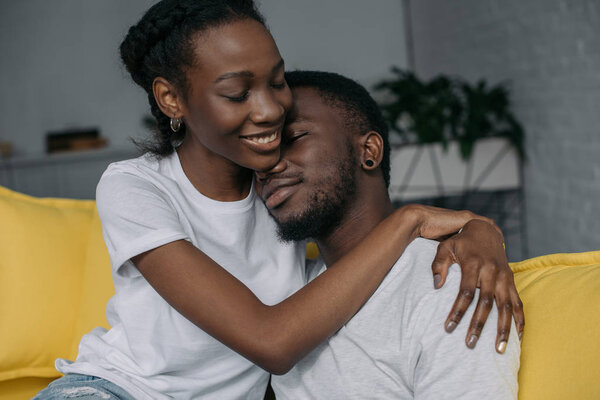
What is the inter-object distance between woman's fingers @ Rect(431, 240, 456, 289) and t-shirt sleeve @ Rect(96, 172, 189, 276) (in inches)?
19.0

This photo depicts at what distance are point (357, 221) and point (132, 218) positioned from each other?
0.51m

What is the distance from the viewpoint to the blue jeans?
4.00ft

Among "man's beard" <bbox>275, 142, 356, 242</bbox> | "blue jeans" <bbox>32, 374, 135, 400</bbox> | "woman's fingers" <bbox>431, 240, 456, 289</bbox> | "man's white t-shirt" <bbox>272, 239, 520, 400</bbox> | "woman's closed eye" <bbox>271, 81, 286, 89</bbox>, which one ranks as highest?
"woman's closed eye" <bbox>271, 81, 286, 89</bbox>

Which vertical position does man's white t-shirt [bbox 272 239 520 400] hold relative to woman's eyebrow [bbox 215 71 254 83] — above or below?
below

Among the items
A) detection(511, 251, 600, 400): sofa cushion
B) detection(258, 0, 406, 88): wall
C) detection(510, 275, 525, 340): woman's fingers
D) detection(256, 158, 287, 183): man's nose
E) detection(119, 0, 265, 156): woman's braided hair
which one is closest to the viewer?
detection(511, 251, 600, 400): sofa cushion

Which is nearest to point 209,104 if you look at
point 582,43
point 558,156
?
point 582,43

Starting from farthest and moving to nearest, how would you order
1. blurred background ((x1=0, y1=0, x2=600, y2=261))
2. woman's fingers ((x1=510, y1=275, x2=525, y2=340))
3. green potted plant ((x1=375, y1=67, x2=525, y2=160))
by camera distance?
green potted plant ((x1=375, y1=67, x2=525, y2=160)) → blurred background ((x1=0, y1=0, x2=600, y2=261)) → woman's fingers ((x1=510, y1=275, x2=525, y2=340))

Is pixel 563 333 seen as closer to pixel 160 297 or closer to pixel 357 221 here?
pixel 357 221

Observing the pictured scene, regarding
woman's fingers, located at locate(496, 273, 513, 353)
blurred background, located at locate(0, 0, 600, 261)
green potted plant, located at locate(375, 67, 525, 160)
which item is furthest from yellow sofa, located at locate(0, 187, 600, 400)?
green potted plant, located at locate(375, 67, 525, 160)

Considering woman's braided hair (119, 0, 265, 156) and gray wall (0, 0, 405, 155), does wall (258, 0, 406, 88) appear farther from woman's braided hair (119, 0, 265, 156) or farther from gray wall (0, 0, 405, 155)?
woman's braided hair (119, 0, 265, 156)

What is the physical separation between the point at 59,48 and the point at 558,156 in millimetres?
4771

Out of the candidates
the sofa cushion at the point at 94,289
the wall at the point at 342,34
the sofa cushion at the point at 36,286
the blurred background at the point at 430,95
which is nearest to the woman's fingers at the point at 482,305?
the blurred background at the point at 430,95

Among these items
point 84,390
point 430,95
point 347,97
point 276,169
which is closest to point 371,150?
point 347,97

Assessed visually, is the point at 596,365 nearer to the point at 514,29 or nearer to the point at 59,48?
the point at 514,29
